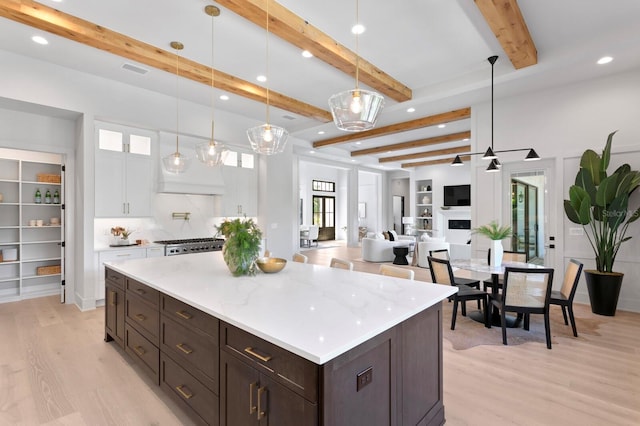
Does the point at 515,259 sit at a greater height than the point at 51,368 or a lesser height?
greater

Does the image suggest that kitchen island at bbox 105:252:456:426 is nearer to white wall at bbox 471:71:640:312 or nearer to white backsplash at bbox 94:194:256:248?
white backsplash at bbox 94:194:256:248

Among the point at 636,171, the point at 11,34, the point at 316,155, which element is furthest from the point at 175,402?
the point at 316,155

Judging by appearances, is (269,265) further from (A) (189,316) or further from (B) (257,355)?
(B) (257,355)

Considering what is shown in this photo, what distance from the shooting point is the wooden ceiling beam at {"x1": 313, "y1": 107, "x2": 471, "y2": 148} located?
5849 mm

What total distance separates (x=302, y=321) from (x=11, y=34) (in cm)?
469

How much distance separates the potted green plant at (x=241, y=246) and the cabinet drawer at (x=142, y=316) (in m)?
0.66

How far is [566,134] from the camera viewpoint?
477 cm

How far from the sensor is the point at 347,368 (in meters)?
1.36

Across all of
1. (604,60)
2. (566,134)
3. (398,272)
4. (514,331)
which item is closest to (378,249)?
(566,134)

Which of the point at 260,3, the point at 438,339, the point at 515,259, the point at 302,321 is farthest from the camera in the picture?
the point at 515,259

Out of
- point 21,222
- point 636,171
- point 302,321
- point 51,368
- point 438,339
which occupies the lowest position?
point 51,368

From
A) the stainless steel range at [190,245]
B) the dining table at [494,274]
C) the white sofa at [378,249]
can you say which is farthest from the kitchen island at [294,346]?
the white sofa at [378,249]

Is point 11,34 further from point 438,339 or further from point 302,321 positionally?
point 438,339

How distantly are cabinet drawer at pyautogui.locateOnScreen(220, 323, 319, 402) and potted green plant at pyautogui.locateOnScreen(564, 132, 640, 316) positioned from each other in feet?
14.8
